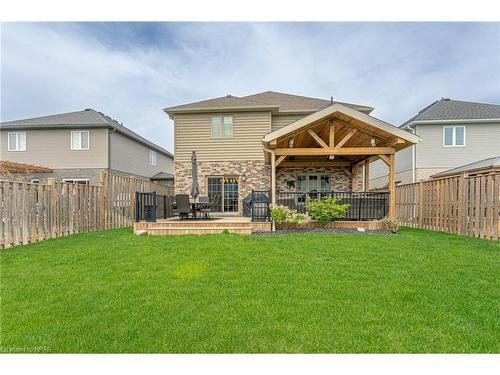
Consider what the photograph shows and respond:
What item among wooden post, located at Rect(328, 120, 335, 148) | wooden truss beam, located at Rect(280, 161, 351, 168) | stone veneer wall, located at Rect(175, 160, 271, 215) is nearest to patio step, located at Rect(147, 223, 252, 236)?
wooden post, located at Rect(328, 120, 335, 148)

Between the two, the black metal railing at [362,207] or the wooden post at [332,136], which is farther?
the black metal railing at [362,207]

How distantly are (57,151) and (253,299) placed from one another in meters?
18.9

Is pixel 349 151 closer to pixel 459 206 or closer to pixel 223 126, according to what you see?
pixel 459 206

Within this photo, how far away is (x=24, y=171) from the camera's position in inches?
667

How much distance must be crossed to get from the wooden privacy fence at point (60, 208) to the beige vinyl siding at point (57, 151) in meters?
6.52

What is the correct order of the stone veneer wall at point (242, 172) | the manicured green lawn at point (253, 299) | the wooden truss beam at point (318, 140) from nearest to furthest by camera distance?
1. the manicured green lawn at point (253, 299)
2. the wooden truss beam at point (318, 140)
3. the stone veneer wall at point (242, 172)

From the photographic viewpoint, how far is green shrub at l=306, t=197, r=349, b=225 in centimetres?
954

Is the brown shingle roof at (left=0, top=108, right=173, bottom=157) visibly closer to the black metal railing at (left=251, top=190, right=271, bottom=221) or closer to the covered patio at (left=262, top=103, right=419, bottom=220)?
the covered patio at (left=262, top=103, right=419, bottom=220)

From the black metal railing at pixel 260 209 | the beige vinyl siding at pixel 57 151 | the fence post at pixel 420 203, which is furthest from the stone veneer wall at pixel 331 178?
the beige vinyl siding at pixel 57 151

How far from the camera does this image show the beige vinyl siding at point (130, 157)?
61.8ft

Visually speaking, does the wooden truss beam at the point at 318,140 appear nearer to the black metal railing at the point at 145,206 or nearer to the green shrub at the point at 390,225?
the green shrub at the point at 390,225

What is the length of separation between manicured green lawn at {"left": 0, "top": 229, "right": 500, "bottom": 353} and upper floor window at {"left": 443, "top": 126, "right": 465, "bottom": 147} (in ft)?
42.0

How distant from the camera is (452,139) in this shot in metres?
17.4
